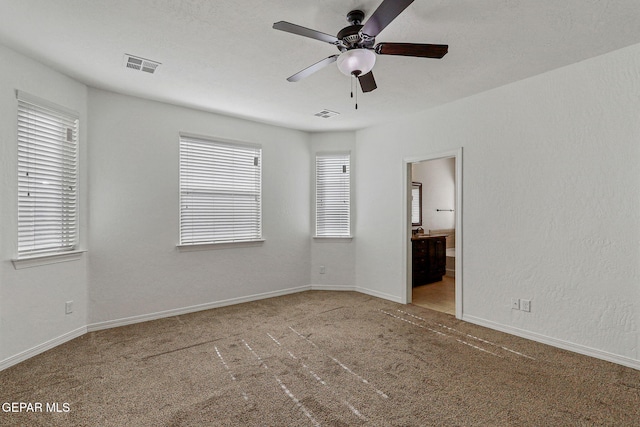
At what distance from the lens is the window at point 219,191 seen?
424cm

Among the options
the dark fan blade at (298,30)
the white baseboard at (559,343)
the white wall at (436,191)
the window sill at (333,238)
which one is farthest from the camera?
the white wall at (436,191)

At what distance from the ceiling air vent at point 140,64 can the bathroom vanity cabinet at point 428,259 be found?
433 centimetres

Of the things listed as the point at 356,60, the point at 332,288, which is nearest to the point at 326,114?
the point at 356,60

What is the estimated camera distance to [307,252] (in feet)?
17.6

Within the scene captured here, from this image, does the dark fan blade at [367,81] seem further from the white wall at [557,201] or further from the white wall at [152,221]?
the white wall at [152,221]

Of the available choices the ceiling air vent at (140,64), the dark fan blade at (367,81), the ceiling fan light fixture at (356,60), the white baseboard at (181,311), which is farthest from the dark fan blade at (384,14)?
the white baseboard at (181,311)

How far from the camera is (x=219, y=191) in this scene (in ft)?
14.8

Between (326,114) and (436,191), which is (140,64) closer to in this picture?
(326,114)

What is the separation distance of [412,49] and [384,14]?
16.5 inches

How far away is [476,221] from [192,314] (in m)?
3.68

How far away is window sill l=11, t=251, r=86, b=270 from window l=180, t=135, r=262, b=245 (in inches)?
44.5

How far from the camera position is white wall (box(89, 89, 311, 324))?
361 centimetres

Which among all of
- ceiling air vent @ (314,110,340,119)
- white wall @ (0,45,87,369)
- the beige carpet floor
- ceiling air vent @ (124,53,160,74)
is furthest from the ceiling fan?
white wall @ (0,45,87,369)

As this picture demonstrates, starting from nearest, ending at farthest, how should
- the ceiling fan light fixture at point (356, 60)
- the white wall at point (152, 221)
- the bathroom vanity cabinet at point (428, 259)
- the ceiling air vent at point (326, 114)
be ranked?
the ceiling fan light fixture at point (356, 60), the white wall at point (152, 221), the ceiling air vent at point (326, 114), the bathroom vanity cabinet at point (428, 259)
